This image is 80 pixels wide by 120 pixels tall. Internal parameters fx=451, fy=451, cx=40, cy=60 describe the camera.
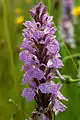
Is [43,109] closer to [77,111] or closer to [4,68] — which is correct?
[77,111]

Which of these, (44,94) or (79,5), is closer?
(44,94)

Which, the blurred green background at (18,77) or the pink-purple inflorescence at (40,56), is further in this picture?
the blurred green background at (18,77)

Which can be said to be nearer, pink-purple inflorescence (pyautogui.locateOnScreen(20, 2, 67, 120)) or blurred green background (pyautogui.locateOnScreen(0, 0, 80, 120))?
pink-purple inflorescence (pyautogui.locateOnScreen(20, 2, 67, 120))

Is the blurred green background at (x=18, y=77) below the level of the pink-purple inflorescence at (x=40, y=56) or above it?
above

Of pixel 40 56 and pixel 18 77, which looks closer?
pixel 40 56

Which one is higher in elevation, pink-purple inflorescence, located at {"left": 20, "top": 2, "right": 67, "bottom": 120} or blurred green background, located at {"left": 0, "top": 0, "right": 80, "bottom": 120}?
blurred green background, located at {"left": 0, "top": 0, "right": 80, "bottom": 120}

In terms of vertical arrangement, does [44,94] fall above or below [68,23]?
below

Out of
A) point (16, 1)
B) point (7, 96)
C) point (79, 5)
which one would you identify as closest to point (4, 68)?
point (7, 96)

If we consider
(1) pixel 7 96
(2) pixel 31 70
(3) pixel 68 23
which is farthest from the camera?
(3) pixel 68 23
